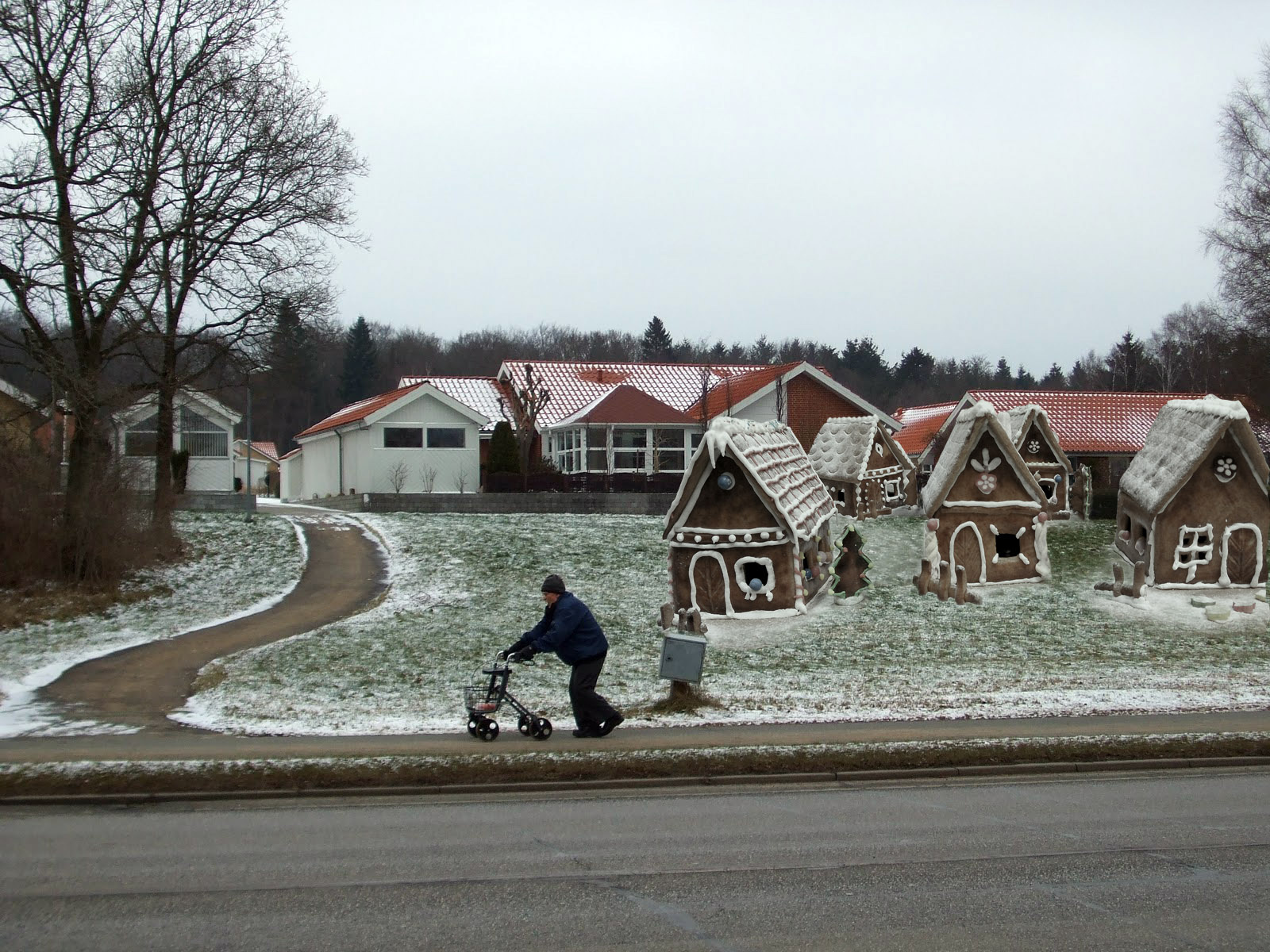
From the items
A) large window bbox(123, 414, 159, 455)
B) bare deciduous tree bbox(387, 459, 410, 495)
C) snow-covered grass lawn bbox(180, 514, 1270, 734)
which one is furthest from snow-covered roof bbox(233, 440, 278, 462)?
snow-covered grass lawn bbox(180, 514, 1270, 734)

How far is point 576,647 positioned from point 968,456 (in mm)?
13935

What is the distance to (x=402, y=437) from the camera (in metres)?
→ 45.2

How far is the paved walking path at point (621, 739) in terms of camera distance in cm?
1300

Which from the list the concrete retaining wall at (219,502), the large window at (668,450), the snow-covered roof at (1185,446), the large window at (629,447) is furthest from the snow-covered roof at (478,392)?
the snow-covered roof at (1185,446)

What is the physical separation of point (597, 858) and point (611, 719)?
4.42 metres

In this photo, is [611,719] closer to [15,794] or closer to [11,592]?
[15,794]

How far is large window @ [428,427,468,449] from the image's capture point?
4522 centimetres

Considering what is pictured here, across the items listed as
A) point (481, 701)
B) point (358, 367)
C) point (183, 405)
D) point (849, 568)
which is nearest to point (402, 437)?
point (183, 405)

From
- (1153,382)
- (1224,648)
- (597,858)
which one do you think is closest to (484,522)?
(1224,648)

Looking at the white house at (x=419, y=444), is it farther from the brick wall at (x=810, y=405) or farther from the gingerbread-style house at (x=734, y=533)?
the gingerbread-style house at (x=734, y=533)

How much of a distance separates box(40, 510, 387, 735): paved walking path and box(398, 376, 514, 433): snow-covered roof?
1822 centimetres

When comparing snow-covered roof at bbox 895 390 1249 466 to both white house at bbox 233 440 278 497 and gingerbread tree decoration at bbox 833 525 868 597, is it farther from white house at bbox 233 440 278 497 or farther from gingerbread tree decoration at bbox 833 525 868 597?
white house at bbox 233 440 278 497

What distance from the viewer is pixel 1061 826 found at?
10086 mm

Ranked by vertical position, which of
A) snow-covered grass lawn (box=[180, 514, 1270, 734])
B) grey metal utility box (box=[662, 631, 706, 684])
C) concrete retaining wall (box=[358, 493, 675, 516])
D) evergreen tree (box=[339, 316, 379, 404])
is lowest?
snow-covered grass lawn (box=[180, 514, 1270, 734])
